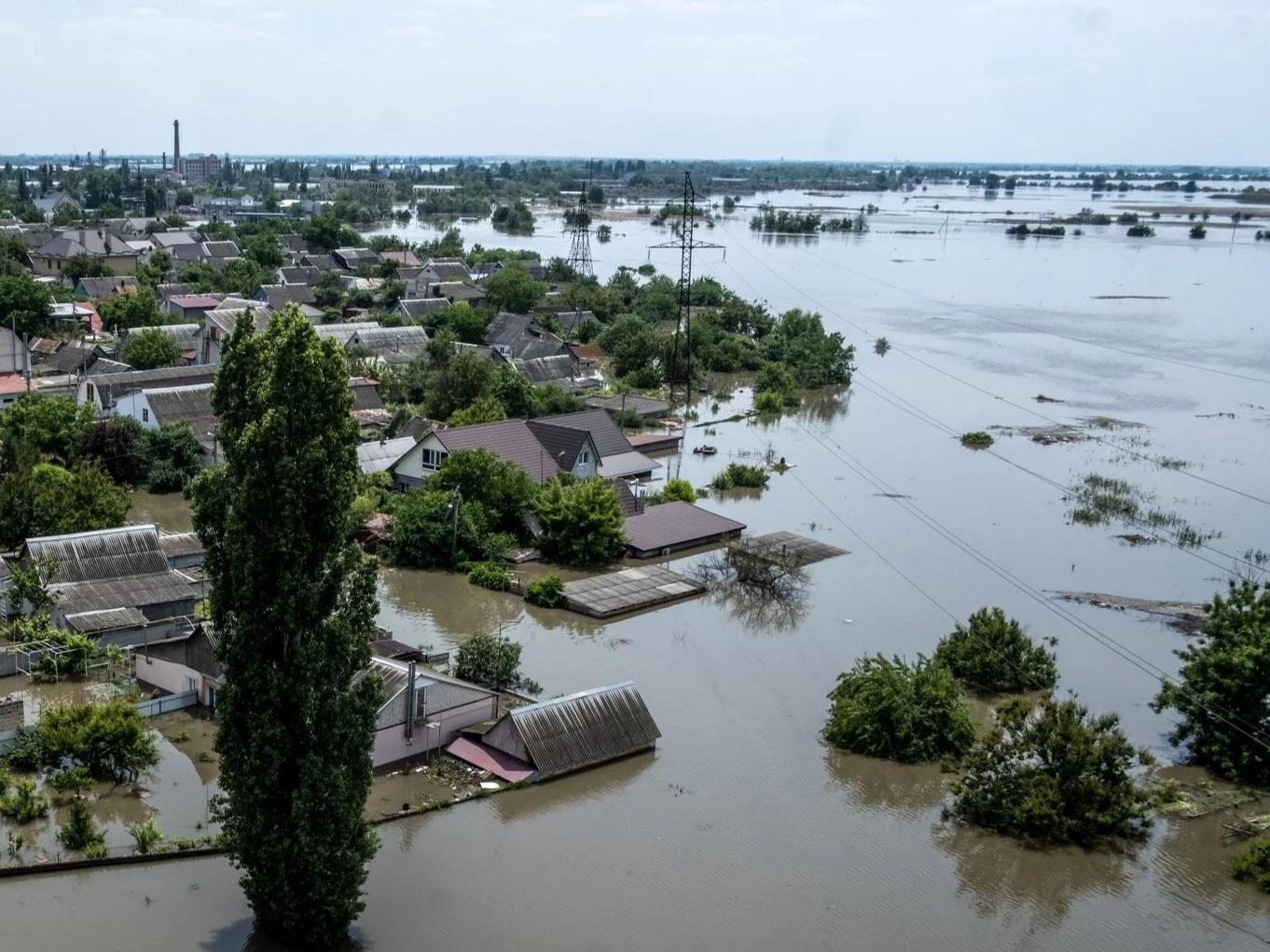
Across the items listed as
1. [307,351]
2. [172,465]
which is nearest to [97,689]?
[307,351]

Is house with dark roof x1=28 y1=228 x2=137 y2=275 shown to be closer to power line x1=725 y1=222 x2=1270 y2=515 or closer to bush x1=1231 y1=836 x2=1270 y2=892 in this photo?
power line x1=725 y1=222 x2=1270 y2=515

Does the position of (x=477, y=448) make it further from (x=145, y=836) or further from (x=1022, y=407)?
(x=1022, y=407)

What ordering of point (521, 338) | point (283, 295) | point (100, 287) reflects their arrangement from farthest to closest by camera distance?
point (100, 287) → point (283, 295) → point (521, 338)

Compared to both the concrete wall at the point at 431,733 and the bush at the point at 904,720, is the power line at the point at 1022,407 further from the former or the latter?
the concrete wall at the point at 431,733

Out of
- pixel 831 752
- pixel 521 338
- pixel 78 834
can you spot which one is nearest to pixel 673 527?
pixel 831 752

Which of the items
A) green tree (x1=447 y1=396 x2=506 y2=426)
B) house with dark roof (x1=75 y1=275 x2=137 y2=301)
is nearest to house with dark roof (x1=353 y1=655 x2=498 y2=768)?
green tree (x1=447 y1=396 x2=506 y2=426)

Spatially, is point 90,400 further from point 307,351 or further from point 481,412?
point 307,351

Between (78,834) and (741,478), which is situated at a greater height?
(741,478)
